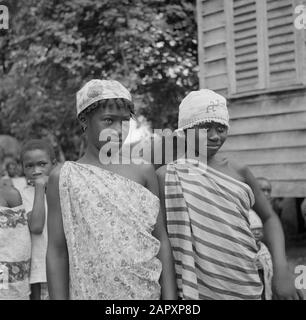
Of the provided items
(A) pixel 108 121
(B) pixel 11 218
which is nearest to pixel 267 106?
(B) pixel 11 218

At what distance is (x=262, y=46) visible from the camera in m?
6.45

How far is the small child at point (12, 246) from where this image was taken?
299 cm

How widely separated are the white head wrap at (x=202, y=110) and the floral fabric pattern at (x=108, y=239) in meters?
0.53

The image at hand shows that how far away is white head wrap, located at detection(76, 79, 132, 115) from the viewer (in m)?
2.12

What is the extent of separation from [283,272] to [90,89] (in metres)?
1.15

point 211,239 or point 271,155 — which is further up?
point 271,155

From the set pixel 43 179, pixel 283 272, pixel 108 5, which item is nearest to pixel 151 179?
pixel 283 272

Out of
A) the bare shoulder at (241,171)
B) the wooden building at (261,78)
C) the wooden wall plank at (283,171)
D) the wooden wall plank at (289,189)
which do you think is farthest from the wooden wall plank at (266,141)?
the bare shoulder at (241,171)

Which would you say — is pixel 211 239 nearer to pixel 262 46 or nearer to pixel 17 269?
pixel 17 269

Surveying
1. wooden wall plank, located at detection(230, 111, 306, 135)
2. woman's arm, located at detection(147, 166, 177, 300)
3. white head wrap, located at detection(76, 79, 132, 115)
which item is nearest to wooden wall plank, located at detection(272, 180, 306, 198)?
wooden wall plank, located at detection(230, 111, 306, 135)

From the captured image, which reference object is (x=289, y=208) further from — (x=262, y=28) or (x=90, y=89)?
(x=90, y=89)

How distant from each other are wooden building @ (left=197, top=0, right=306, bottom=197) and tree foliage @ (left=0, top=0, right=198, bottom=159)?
1.16 metres

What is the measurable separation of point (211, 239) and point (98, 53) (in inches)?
260

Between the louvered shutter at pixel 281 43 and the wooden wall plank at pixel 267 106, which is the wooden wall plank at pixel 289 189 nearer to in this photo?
the wooden wall plank at pixel 267 106
